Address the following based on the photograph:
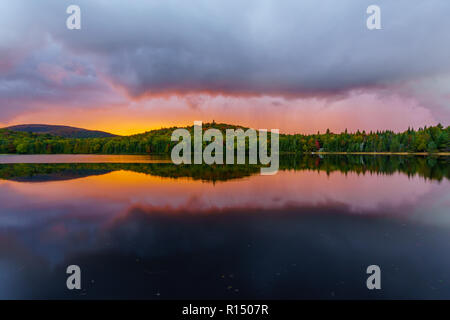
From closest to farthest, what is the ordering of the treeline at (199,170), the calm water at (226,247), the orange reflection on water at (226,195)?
the calm water at (226,247) → the orange reflection on water at (226,195) → the treeline at (199,170)

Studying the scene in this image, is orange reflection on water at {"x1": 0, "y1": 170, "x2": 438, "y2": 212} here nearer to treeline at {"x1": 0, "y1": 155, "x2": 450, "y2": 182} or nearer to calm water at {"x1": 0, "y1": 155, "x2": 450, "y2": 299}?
calm water at {"x1": 0, "y1": 155, "x2": 450, "y2": 299}

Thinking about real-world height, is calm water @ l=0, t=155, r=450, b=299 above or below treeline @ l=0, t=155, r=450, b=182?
below

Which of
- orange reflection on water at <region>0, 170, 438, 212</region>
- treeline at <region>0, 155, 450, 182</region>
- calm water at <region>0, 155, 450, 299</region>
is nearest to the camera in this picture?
calm water at <region>0, 155, 450, 299</region>

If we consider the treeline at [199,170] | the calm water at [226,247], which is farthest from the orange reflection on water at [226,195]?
the treeline at [199,170]

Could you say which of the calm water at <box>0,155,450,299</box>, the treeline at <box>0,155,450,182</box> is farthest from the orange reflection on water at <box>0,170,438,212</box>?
the treeline at <box>0,155,450,182</box>

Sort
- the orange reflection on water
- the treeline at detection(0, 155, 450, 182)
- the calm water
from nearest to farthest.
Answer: the calm water
the orange reflection on water
the treeline at detection(0, 155, 450, 182)

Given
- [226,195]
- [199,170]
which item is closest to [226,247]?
[226,195]

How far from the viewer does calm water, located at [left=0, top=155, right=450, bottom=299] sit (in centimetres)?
Answer: 927

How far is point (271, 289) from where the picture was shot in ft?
29.6

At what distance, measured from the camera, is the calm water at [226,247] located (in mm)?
9273

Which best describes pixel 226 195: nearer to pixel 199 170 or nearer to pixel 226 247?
pixel 226 247

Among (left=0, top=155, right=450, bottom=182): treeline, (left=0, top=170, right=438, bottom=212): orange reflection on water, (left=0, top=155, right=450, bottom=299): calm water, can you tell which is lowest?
(left=0, top=155, right=450, bottom=299): calm water

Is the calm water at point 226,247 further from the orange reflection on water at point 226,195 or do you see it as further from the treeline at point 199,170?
the treeline at point 199,170
